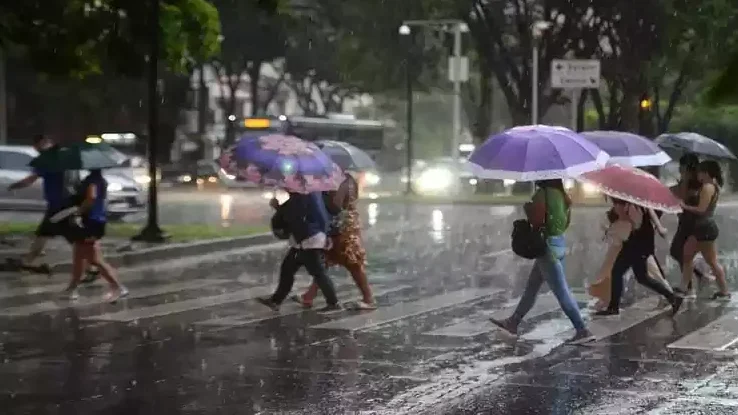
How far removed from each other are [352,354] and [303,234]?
253cm

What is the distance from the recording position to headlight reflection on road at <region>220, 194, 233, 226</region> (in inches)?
1219

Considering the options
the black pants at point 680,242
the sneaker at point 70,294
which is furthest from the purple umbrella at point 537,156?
the sneaker at point 70,294

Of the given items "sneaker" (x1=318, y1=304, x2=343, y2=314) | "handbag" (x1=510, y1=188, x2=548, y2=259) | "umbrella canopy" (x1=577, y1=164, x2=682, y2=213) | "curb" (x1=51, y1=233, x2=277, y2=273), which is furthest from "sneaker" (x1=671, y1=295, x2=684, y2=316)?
"curb" (x1=51, y1=233, x2=277, y2=273)

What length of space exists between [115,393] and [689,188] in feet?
25.1

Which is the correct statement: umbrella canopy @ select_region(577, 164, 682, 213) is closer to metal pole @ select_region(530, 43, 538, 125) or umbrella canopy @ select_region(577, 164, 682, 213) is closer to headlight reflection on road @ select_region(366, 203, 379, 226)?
headlight reflection on road @ select_region(366, 203, 379, 226)

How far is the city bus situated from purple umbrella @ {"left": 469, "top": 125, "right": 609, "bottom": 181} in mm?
42398

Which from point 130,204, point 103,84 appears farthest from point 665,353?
point 103,84

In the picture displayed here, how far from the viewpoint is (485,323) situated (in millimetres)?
12562

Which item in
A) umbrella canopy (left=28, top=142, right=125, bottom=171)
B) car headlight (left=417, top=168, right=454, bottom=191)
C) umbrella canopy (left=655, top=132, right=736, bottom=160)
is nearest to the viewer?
umbrella canopy (left=28, top=142, right=125, bottom=171)

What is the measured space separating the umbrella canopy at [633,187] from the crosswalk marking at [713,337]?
1.17m

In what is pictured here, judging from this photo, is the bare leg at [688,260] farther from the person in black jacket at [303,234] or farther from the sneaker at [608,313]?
the person in black jacket at [303,234]

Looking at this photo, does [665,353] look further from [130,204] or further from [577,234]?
[130,204]

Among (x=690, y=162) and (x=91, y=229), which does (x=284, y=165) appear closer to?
(x=91, y=229)

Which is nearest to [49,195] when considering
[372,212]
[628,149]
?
[628,149]
